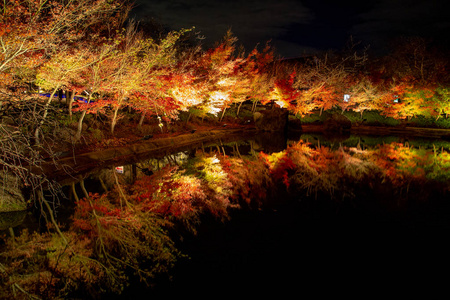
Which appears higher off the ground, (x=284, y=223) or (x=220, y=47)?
(x=220, y=47)

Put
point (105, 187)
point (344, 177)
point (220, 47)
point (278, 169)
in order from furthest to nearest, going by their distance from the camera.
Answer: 1. point (220, 47)
2. point (278, 169)
3. point (344, 177)
4. point (105, 187)

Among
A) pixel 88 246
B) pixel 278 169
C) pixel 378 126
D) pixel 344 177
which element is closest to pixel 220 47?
pixel 278 169

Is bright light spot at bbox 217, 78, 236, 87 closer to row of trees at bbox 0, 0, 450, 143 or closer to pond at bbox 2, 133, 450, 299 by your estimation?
row of trees at bbox 0, 0, 450, 143

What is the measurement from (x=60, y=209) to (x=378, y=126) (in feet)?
105

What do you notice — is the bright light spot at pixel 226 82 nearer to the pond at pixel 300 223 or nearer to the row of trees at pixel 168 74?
the row of trees at pixel 168 74

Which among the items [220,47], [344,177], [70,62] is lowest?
[344,177]

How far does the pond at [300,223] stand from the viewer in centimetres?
523

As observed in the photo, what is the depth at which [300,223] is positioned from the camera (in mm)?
7691

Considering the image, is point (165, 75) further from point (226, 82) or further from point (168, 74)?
point (226, 82)

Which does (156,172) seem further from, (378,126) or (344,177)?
(378,126)

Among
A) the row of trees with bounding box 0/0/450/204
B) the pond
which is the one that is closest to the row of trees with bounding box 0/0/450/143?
the row of trees with bounding box 0/0/450/204

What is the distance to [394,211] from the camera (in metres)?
8.51

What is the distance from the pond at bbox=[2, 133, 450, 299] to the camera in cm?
523

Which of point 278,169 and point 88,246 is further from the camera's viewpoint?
point 278,169
